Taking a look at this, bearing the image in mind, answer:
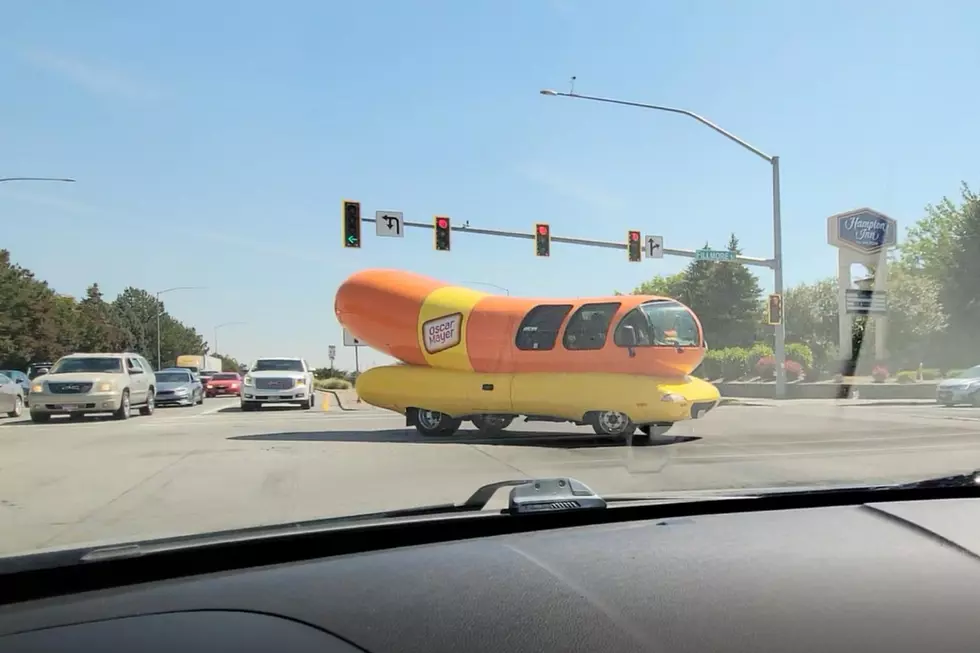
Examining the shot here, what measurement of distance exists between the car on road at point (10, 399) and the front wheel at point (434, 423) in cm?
1490

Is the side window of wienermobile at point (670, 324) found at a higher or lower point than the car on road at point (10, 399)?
higher

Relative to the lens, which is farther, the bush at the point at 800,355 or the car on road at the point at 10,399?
the bush at the point at 800,355

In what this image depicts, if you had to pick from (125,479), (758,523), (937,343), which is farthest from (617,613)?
(937,343)

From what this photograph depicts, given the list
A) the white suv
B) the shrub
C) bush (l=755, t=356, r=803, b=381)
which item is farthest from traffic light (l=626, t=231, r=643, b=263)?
the shrub

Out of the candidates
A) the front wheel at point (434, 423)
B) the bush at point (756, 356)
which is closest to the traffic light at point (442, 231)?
the front wheel at point (434, 423)

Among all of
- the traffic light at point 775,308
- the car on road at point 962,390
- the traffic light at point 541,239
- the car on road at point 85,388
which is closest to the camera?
the car on road at point 85,388

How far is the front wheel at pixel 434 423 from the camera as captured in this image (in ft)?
49.1

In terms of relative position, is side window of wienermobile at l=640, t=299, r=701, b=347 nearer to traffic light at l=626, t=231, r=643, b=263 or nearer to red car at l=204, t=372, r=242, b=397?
traffic light at l=626, t=231, r=643, b=263

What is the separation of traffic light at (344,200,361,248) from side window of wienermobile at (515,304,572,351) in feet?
39.0

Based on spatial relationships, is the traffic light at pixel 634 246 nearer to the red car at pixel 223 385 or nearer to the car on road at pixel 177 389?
the car on road at pixel 177 389

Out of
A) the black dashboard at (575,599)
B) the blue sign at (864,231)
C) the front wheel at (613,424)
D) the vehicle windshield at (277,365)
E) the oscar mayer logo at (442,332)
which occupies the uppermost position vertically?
the blue sign at (864,231)

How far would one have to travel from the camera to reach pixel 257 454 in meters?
12.0

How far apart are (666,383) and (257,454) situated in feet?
21.5

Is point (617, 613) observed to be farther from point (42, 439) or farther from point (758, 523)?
point (42, 439)
